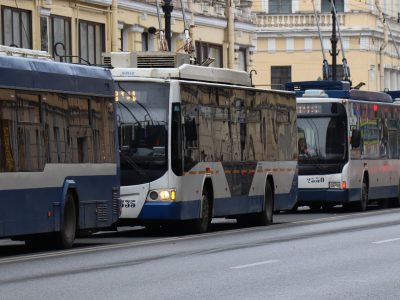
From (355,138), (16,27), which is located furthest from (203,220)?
(16,27)

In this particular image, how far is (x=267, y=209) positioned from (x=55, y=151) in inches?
372

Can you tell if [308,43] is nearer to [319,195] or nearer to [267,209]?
[319,195]

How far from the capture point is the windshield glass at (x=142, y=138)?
26.1 meters

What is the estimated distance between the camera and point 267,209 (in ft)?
102

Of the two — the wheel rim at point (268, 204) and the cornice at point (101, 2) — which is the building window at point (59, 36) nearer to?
the cornice at point (101, 2)

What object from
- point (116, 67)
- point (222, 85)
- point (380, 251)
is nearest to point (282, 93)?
point (222, 85)

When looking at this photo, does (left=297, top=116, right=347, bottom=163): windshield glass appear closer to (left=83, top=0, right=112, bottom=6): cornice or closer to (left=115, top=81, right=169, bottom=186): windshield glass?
(left=83, top=0, right=112, bottom=6): cornice

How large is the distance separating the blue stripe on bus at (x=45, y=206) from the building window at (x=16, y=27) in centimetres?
1695

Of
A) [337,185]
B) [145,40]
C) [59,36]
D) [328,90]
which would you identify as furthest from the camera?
[145,40]

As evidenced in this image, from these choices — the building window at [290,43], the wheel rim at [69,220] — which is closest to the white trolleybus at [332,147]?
the wheel rim at [69,220]

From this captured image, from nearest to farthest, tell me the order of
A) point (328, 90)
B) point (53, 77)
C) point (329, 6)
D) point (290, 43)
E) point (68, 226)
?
point (53, 77)
point (68, 226)
point (328, 90)
point (329, 6)
point (290, 43)

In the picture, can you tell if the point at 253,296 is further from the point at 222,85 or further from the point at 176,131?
the point at 222,85

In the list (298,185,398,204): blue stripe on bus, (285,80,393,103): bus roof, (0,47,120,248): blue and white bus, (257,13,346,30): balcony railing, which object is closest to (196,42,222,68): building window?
(285,80,393,103): bus roof

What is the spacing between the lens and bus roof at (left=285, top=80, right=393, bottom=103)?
3775cm
